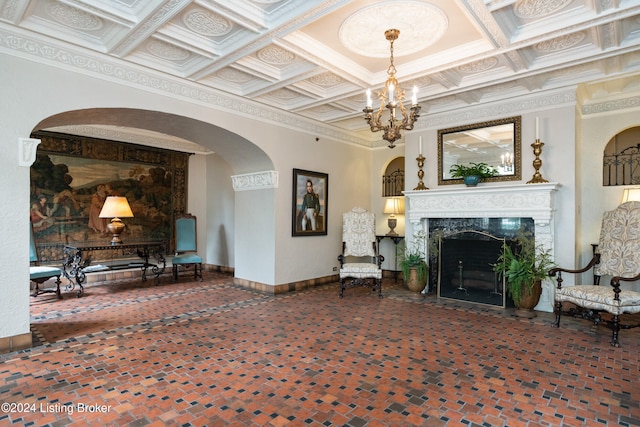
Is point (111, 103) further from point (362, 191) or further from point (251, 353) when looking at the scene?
point (362, 191)

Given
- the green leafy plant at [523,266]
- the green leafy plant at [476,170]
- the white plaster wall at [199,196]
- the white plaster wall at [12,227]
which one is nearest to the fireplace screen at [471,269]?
the green leafy plant at [523,266]

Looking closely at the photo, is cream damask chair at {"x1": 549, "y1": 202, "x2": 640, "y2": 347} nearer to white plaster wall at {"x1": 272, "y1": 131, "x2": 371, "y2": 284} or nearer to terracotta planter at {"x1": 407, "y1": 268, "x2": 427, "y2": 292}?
terracotta planter at {"x1": 407, "y1": 268, "x2": 427, "y2": 292}

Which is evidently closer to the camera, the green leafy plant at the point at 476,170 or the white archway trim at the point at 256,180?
the green leafy plant at the point at 476,170

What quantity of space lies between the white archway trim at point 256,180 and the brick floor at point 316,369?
236cm

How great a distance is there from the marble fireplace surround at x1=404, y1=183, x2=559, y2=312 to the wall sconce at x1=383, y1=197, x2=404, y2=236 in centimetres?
94

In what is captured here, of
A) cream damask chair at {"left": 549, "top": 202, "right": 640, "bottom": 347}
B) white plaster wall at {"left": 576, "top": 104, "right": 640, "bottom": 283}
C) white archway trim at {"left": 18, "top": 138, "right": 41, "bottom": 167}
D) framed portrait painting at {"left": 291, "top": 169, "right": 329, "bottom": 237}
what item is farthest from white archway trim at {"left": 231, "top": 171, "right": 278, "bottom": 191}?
white plaster wall at {"left": 576, "top": 104, "right": 640, "bottom": 283}

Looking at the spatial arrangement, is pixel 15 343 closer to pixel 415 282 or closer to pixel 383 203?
pixel 415 282

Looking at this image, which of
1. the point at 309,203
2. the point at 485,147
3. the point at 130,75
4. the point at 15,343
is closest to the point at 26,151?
the point at 130,75

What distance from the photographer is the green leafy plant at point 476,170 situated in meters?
5.97

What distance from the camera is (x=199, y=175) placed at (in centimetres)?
966

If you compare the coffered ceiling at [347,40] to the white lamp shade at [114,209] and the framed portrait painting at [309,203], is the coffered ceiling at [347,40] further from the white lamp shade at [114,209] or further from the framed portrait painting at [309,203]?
the white lamp shade at [114,209]

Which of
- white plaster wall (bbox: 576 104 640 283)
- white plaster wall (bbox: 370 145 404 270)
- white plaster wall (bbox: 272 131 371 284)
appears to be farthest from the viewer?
white plaster wall (bbox: 370 145 404 270)

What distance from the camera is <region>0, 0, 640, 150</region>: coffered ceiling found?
345 cm

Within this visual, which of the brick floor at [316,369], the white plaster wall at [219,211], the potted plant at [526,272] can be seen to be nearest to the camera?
the brick floor at [316,369]
